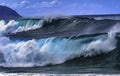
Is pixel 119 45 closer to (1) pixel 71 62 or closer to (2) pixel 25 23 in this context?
(1) pixel 71 62

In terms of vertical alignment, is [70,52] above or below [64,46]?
below

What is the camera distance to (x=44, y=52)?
51.0ft

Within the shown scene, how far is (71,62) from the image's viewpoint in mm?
14336

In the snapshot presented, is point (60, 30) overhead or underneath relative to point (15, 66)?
overhead

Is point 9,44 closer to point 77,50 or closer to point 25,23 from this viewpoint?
point 77,50

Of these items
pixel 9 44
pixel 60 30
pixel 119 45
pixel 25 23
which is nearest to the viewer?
pixel 119 45

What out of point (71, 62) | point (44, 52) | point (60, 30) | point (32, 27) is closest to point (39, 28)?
point (32, 27)

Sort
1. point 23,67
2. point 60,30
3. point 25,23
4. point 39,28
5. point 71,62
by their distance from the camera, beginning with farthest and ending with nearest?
1. point 25,23
2. point 39,28
3. point 60,30
4. point 71,62
5. point 23,67

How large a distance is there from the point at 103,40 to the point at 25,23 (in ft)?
30.3

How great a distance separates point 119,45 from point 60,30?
224 inches

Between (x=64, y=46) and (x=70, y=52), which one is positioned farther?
(x=64, y=46)

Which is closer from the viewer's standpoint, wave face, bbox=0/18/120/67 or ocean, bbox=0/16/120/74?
ocean, bbox=0/16/120/74

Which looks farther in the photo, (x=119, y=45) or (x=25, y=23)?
(x=25, y=23)

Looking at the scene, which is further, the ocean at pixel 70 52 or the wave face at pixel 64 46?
the wave face at pixel 64 46
